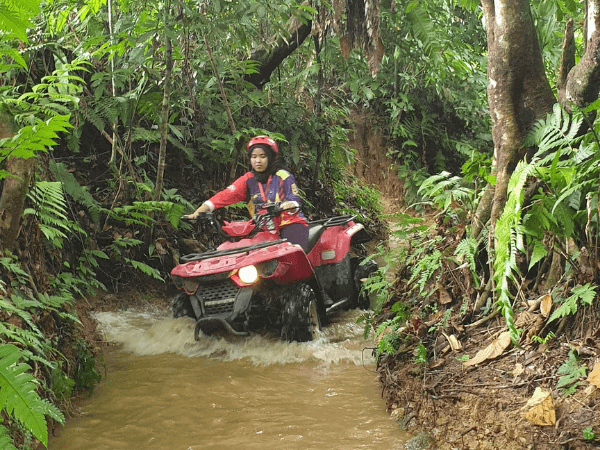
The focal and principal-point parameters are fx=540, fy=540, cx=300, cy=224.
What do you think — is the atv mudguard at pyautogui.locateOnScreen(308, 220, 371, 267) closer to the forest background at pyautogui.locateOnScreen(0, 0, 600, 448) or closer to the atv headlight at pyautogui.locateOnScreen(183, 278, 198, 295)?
the forest background at pyautogui.locateOnScreen(0, 0, 600, 448)

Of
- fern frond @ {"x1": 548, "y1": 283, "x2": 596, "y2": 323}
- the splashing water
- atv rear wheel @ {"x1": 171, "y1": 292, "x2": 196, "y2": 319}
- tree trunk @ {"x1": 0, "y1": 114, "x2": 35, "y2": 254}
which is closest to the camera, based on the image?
fern frond @ {"x1": 548, "y1": 283, "x2": 596, "y2": 323}

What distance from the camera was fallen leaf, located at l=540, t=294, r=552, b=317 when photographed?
2822 millimetres

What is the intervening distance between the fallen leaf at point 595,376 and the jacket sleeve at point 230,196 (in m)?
3.90

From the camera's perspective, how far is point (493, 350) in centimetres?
293

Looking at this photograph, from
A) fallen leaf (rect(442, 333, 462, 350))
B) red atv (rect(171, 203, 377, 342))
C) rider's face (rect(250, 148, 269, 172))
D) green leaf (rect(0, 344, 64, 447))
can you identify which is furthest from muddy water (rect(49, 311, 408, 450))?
rider's face (rect(250, 148, 269, 172))

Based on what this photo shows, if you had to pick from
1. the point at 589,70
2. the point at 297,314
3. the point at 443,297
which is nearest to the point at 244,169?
the point at 297,314

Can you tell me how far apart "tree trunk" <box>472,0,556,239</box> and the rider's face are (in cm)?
268

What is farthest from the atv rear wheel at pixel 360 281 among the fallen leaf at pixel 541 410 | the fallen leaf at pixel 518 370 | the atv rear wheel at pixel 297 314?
the fallen leaf at pixel 541 410

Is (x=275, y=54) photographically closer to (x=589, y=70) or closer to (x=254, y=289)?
(x=254, y=289)

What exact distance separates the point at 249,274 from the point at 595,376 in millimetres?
2785

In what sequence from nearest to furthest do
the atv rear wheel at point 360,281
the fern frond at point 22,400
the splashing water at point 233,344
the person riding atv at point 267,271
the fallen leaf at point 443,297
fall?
the fern frond at point 22,400 → the fallen leaf at point 443,297 → the splashing water at point 233,344 → the person riding atv at point 267,271 → the atv rear wheel at point 360,281

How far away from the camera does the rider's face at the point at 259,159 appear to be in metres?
5.65

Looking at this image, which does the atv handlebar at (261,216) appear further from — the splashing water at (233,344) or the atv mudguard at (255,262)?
the splashing water at (233,344)

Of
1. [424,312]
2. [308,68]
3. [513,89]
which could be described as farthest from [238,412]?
[308,68]
